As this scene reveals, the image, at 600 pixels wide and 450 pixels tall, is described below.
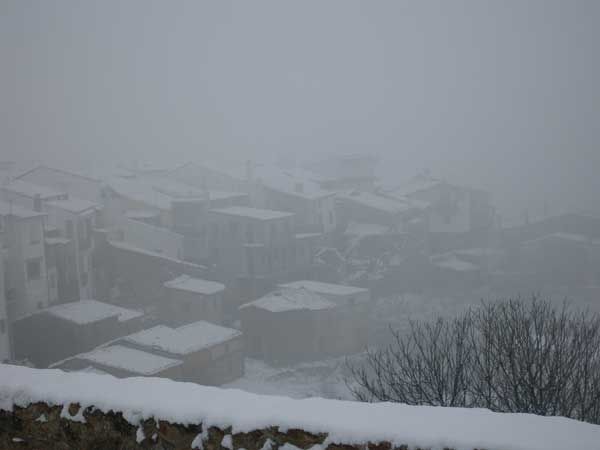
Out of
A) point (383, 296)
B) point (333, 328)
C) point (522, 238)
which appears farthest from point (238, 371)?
point (522, 238)

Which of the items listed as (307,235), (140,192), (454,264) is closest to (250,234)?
(307,235)

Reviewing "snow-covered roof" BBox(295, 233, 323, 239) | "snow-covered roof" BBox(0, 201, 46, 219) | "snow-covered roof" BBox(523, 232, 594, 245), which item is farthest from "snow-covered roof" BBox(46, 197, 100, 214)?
"snow-covered roof" BBox(523, 232, 594, 245)

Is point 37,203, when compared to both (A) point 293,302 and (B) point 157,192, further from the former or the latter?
(A) point 293,302

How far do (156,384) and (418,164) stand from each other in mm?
112873

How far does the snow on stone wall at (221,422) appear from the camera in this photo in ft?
12.9

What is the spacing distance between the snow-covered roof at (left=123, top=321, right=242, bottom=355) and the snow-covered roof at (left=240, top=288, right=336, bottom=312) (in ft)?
10.7

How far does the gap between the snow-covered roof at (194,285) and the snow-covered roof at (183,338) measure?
4.47m

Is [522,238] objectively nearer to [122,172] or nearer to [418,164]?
[122,172]

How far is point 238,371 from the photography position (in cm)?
2503

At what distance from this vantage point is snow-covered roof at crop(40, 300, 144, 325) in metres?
24.7

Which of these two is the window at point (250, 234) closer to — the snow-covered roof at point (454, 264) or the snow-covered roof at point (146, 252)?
the snow-covered roof at point (146, 252)

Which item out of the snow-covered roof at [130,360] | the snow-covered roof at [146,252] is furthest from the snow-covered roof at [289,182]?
the snow-covered roof at [130,360]

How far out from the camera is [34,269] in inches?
1014

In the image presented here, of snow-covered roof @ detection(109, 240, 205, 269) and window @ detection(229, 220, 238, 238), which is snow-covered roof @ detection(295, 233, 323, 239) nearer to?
window @ detection(229, 220, 238, 238)
